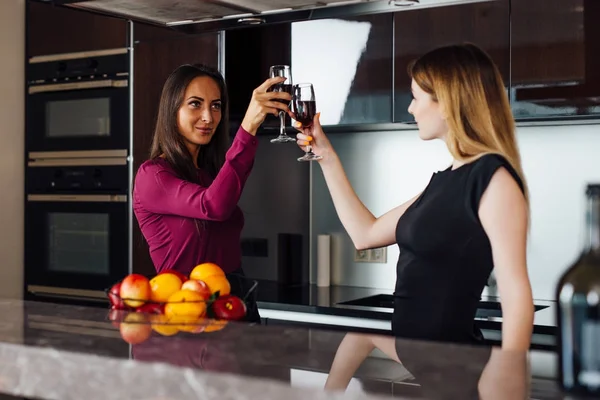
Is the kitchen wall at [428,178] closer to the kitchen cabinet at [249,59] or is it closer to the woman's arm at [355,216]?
the kitchen cabinet at [249,59]

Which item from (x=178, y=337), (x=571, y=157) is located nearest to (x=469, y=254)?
(x=178, y=337)

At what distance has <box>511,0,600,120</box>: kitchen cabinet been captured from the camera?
268 centimetres

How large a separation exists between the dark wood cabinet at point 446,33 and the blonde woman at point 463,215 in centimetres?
112

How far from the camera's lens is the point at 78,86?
3723 mm

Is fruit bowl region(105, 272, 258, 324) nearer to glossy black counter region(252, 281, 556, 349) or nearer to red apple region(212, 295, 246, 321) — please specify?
red apple region(212, 295, 246, 321)

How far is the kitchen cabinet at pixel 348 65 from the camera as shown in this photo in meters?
3.09

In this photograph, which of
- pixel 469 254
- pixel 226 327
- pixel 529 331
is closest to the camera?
pixel 226 327

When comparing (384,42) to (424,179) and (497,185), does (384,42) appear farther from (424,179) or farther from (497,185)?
(497,185)

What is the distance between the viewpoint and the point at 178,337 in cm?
131

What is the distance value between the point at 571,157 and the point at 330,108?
36.4 inches

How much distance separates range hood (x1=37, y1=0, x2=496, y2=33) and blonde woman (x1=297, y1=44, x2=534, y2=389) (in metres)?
0.21

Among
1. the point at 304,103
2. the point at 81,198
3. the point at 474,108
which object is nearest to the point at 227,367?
the point at 474,108

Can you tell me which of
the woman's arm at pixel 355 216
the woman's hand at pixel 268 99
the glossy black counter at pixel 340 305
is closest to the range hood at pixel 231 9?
the woman's hand at pixel 268 99

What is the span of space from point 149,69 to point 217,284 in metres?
2.12
